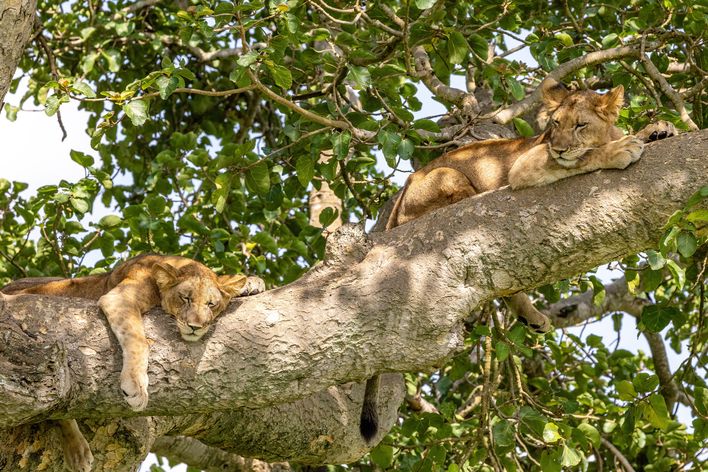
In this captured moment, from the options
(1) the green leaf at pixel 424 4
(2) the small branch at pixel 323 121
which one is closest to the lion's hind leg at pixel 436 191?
(2) the small branch at pixel 323 121

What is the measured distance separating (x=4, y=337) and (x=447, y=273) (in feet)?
6.93

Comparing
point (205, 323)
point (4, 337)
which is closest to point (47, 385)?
point (4, 337)

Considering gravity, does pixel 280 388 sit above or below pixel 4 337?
below

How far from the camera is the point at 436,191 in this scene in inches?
243

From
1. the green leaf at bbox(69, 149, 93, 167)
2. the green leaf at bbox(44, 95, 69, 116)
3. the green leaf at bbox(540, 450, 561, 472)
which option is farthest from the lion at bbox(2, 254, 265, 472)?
the green leaf at bbox(540, 450, 561, 472)

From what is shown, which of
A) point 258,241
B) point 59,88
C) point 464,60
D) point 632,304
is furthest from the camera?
point 632,304

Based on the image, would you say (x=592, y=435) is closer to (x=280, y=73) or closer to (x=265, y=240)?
(x=265, y=240)

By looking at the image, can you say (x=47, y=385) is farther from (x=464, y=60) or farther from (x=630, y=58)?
(x=630, y=58)

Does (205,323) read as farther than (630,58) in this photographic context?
No

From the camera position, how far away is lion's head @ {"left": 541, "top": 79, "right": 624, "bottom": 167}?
18.7 ft

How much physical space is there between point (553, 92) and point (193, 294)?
2.64 metres

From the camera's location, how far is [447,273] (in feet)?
16.2

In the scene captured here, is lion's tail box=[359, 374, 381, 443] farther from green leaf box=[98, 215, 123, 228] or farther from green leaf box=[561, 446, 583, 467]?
green leaf box=[98, 215, 123, 228]

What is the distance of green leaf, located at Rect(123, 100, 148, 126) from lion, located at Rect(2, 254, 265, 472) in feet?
2.75
